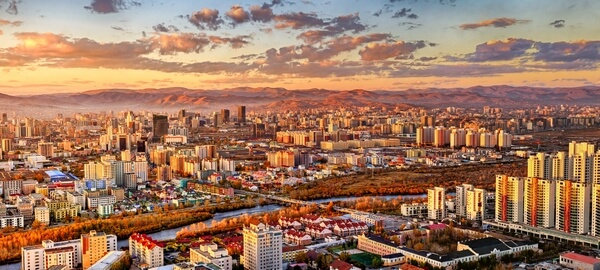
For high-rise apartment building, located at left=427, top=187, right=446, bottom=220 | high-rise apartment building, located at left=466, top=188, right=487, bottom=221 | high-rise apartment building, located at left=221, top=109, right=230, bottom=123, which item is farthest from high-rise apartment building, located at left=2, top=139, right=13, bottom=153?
high-rise apartment building, located at left=466, top=188, right=487, bottom=221

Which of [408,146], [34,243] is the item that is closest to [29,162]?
[34,243]

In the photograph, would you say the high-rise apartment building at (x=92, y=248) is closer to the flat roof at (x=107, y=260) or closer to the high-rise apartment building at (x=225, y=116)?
the flat roof at (x=107, y=260)

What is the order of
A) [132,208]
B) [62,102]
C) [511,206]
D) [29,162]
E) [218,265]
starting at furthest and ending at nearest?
[62,102] < [29,162] < [132,208] < [511,206] < [218,265]

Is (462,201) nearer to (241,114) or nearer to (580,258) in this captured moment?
(580,258)

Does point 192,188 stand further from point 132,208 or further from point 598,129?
point 598,129

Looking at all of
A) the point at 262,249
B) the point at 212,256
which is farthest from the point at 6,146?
the point at 262,249

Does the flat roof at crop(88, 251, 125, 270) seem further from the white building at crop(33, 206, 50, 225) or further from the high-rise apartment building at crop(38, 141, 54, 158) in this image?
the high-rise apartment building at crop(38, 141, 54, 158)

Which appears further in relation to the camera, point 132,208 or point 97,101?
point 97,101
